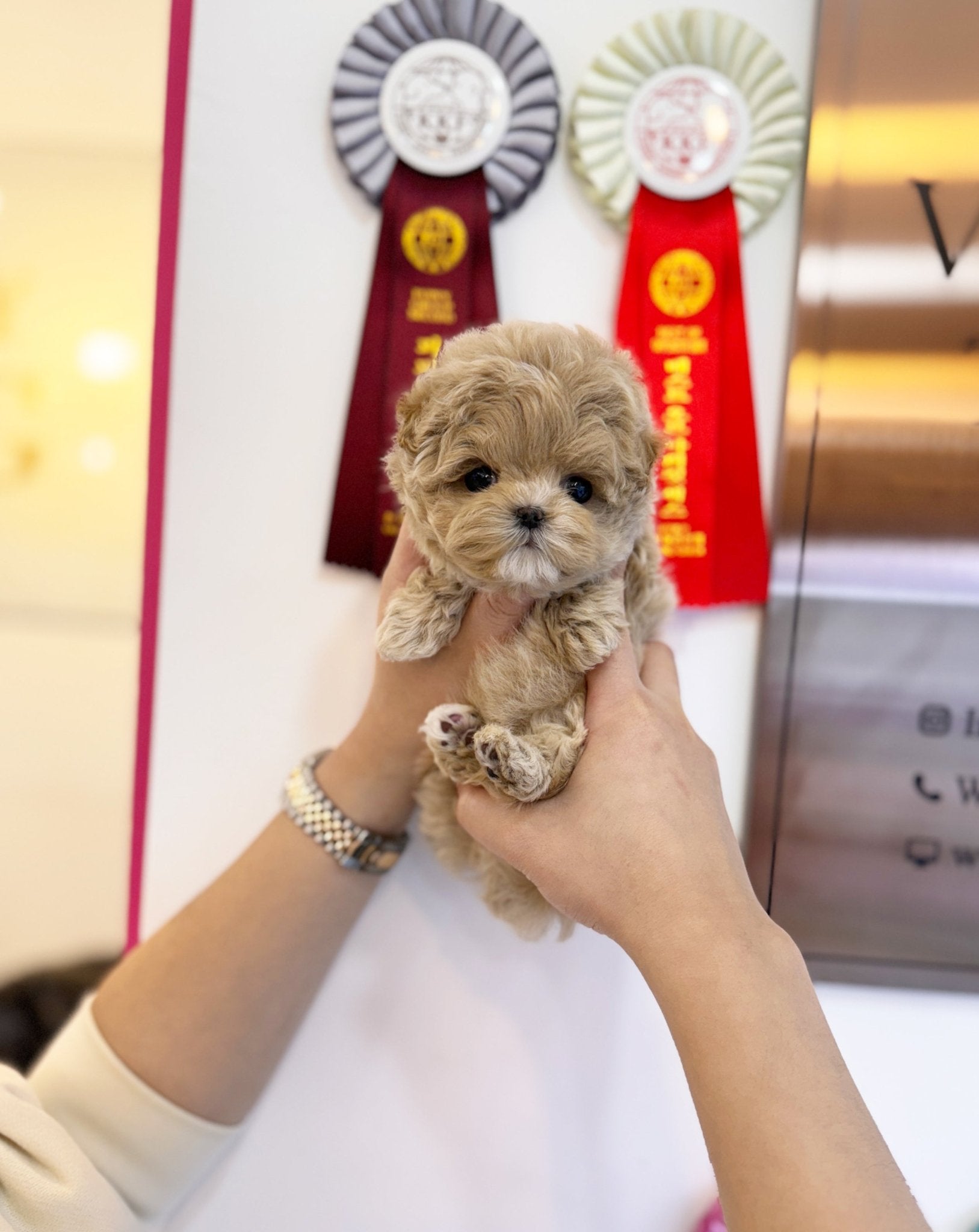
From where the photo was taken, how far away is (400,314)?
1.09m

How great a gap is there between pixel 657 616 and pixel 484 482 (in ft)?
1.06

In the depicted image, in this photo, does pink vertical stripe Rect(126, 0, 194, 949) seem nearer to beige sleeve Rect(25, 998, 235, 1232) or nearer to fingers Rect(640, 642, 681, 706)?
beige sleeve Rect(25, 998, 235, 1232)

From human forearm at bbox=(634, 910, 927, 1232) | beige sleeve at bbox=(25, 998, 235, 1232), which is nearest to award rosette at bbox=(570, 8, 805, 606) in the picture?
human forearm at bbox=(634, 910, 927, 1232)

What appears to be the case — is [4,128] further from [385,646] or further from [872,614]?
[872,614]

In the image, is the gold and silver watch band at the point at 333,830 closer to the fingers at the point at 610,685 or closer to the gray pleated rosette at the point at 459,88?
the fingers at the point at 610,685

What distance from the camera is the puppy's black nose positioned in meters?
0.69

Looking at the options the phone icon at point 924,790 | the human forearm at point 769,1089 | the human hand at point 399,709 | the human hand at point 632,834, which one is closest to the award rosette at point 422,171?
the human hand at point 399,709

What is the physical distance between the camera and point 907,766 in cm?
Result: 108

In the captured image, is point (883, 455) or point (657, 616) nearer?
point (657, 616)

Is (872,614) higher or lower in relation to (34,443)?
lower

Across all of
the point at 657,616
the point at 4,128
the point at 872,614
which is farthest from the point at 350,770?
the point at 4,128

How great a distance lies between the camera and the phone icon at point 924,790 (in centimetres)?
108

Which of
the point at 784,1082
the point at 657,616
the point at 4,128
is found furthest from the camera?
the point at 4,128

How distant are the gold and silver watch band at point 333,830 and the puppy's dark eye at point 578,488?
0.55m
